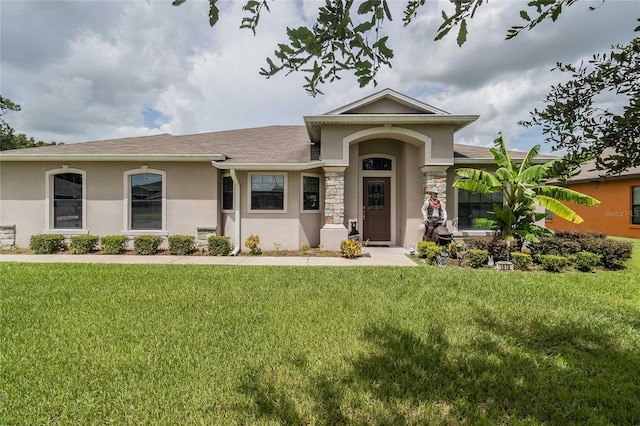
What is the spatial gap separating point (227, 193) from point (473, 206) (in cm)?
931

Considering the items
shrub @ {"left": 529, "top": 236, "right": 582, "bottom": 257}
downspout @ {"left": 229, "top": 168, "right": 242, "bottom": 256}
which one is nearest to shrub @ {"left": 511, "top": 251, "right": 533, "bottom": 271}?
shrub @ {"left": 529, "top": 236, "right": 582, "bottom": 257}

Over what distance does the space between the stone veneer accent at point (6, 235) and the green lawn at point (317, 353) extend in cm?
611

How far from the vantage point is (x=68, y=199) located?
36.3ft

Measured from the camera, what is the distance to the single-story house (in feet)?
35.1

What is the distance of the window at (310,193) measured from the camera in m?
11.2

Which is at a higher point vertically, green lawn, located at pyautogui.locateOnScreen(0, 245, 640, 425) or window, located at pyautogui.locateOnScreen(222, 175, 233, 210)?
window, located at pyautogui.locateOnScreen(222, 175, 233, 210)

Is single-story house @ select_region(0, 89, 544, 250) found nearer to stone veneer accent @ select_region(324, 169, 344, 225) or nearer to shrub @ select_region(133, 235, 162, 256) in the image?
stone veneer accent @ select_region(324, 169, 344, 225)

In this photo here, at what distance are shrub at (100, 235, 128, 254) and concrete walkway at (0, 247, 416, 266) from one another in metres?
0.34

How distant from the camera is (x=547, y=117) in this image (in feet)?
9.96

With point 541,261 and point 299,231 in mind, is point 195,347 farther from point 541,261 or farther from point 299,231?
point 541,261

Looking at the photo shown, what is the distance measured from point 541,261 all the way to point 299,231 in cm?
737

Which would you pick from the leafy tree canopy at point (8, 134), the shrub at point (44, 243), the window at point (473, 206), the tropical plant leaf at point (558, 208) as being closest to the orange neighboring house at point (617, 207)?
the window at point (473, 206)

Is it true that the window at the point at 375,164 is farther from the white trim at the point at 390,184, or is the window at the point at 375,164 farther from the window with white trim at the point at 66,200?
the window with white trim at the point at 66,200

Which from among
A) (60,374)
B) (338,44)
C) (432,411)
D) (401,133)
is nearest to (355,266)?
(401,133)
